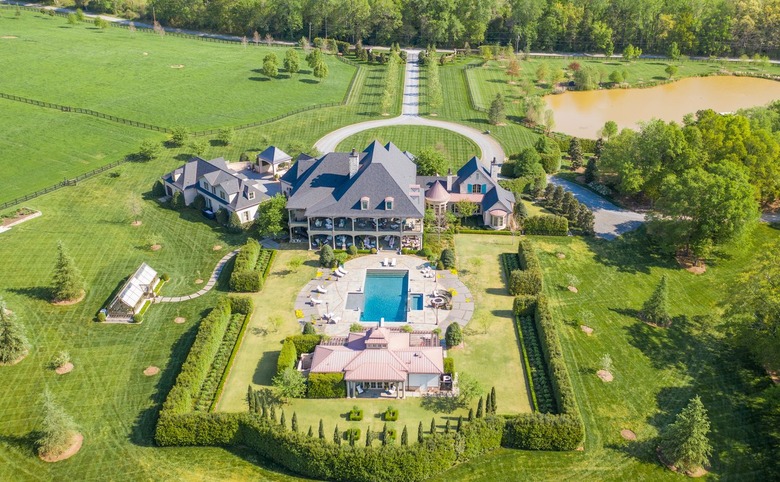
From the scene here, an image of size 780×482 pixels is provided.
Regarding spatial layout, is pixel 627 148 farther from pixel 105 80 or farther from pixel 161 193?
pixel 105 80

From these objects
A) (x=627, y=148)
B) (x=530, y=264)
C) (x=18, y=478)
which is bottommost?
(x=18, y=478)

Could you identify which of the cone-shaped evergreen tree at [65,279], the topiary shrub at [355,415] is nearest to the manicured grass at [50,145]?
the cone-shaped evergreen tree at [65,279]

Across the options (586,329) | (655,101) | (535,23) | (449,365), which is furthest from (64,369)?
(535,23)

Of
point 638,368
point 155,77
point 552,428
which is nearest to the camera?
point 552,428

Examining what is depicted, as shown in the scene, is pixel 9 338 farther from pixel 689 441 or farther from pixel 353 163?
pixel 689 441

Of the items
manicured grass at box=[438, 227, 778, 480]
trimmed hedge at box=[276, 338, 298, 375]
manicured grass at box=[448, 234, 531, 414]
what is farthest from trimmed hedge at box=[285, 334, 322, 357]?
manicured grass at box=[438, 227, 778, 480]

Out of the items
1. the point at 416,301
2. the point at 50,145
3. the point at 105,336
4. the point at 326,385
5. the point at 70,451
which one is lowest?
the point at 70,451

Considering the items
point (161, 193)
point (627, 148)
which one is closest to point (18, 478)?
point (161, 193)
